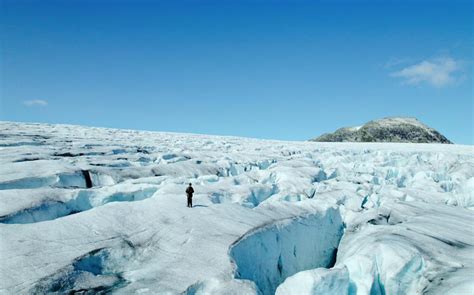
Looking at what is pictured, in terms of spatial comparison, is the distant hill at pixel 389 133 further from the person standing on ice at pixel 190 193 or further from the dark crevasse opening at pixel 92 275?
the dark crevasse opening at pixel 92 275

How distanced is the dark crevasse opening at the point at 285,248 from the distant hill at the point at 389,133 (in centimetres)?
6591

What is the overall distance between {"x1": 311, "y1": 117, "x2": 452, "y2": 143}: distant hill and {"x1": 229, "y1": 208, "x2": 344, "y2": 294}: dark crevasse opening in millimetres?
65910

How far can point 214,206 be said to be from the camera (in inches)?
405

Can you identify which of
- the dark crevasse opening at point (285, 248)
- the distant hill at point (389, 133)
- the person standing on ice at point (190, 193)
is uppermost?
the distant hill at point (389, 133)

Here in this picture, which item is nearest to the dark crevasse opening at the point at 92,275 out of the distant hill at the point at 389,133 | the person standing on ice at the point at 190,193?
the person standing on ice at the point at 190,193

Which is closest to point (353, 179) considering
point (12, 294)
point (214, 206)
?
point (214, 206)

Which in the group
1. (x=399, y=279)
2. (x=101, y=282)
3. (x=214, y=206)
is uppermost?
(x=214, y=206)

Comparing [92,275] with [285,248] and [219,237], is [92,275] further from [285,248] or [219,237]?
[285,248]

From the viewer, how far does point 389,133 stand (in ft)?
250

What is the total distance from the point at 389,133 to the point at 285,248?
240 feet

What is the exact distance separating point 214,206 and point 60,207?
13.8 ft

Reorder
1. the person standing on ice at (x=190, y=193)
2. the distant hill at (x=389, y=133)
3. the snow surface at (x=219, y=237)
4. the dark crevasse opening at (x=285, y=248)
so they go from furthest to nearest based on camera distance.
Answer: the distant hill at (x=389, y=133), the person standing on ice at (x=190, y=193), the dark crevasse opening at (x=285, y=248), the snow surface at (x=219, y=237)

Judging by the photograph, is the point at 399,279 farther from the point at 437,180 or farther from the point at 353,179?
the point at 437,180

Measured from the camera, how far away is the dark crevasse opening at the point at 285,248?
8.20m
